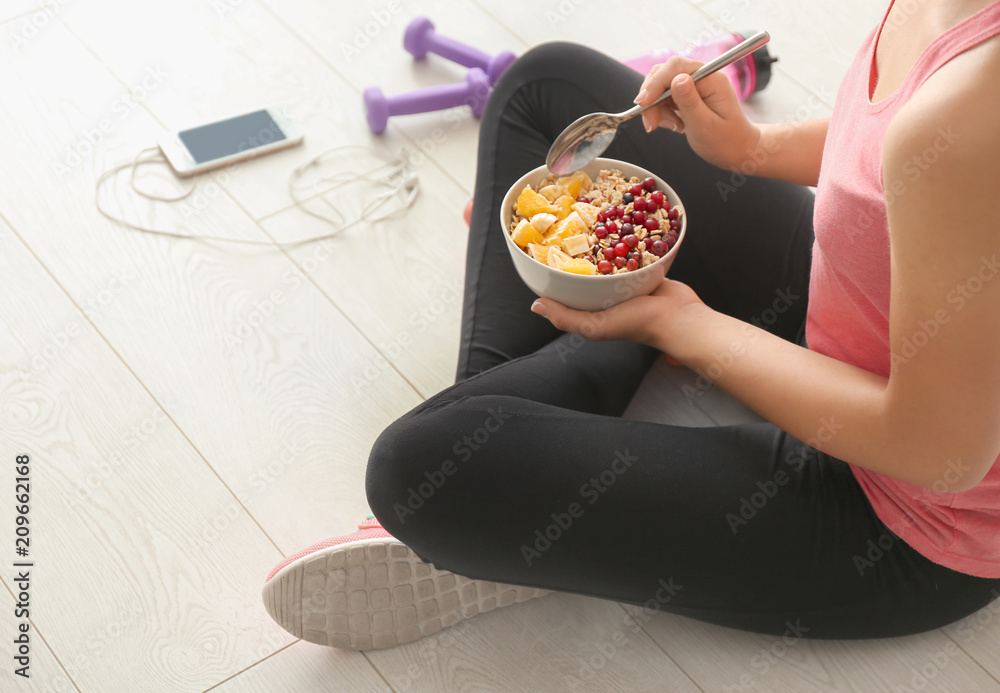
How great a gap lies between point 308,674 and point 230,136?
36.9 inches

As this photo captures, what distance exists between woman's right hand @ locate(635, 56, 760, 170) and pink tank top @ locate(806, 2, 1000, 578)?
148 millimetres

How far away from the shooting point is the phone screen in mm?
1500

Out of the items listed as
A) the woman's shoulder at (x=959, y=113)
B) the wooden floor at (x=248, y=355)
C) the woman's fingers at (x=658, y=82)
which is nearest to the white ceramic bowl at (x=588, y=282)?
the woman's fingers at (x=658, y=82)

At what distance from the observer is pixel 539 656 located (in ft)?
3.23

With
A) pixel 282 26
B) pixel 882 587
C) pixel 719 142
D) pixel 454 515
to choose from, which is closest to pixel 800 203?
pixel 719 142

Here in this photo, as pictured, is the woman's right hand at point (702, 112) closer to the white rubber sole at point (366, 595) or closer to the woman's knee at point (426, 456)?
the woman's knee at point (426, 456)

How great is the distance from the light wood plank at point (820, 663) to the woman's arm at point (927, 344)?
326mm

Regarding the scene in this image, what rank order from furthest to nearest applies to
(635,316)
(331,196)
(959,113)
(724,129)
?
(331,196) < (724,129) < (635,316) < (959,113)

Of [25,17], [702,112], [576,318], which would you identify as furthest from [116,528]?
[25,17]

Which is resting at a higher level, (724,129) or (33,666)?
(724,129)

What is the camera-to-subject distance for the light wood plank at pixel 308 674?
964 mm

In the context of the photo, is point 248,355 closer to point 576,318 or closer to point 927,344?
point 576,318

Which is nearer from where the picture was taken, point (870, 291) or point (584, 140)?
point (870, 291)

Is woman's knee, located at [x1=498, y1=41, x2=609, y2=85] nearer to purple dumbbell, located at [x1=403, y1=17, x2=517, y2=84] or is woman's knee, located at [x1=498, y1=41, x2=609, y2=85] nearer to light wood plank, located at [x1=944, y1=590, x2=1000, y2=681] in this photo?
purple dumbbell, located at [x1=403, y1=17, x2=517, y2=84]
